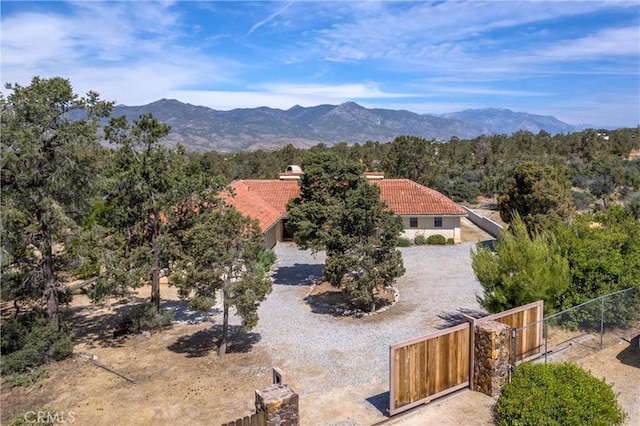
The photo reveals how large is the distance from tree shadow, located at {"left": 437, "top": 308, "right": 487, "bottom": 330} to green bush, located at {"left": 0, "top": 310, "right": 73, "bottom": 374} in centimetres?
1308

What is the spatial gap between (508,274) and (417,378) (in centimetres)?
569

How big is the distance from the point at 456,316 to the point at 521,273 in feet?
15.7

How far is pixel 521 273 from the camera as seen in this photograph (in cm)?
1410

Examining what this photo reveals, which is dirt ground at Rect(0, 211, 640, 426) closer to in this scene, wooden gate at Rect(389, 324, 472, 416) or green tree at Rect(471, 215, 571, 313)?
wooden gate at Rect(389, 324, 472, 416)

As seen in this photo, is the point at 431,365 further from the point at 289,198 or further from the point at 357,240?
the point at 289,198

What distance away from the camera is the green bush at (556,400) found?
9023 mm

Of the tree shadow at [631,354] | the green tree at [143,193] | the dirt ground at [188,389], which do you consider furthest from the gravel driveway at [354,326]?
the tree shadow at [631,354]

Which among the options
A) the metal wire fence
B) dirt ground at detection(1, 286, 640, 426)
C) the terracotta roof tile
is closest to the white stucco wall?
the terracotta roof tile

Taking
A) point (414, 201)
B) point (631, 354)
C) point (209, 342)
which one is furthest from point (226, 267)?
point (414, 201)

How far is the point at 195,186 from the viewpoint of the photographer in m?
16.8

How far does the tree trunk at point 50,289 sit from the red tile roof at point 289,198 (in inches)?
569

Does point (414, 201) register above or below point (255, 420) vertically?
above

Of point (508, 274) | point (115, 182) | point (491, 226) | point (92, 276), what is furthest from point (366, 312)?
point (491, 226)

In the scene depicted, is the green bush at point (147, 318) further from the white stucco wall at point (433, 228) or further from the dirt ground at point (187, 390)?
the white stucco wall at point (433, 228)
